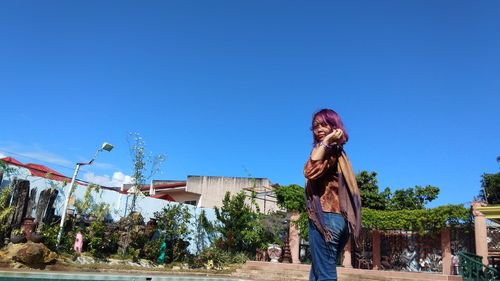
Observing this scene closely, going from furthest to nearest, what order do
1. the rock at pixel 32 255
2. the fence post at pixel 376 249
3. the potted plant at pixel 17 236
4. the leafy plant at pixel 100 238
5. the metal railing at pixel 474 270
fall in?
the fence post at pixel 376 249 < the leafy plant at pixel 100 238 < the potted plant at pixel 17 236 < the rock at pixel 32 255 < the metal railing at pixel 474 270

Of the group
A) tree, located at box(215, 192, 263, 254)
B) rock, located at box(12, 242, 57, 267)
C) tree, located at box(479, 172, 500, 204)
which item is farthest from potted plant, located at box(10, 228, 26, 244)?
tree, located at box(479, 172, 500, 204)

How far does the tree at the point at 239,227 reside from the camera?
19.0m

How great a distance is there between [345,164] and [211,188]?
27129 millimetres

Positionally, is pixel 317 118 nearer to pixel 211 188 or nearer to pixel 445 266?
pixel 445 266

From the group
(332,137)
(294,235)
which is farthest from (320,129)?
(294,235)

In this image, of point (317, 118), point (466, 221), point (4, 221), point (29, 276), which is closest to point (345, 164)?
point (317, 118)

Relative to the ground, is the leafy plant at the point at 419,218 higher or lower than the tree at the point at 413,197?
lower

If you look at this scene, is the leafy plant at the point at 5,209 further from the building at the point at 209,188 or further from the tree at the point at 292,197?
the building at the point at 209,188

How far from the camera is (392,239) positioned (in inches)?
735

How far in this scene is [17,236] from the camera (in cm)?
1245

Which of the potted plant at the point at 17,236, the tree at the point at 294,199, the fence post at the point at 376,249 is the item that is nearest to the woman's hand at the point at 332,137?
the potted plant at the point at 17,236

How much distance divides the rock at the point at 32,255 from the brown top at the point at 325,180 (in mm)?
11000

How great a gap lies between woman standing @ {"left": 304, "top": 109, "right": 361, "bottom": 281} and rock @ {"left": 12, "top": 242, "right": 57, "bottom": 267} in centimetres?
1095

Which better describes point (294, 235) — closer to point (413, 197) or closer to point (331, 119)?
point (413, 197)
